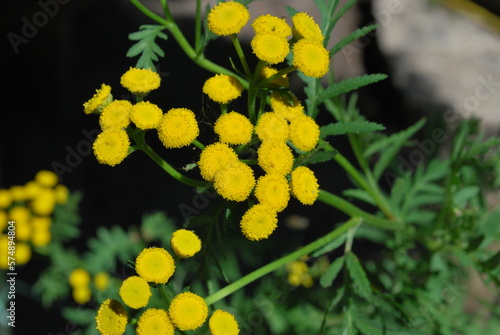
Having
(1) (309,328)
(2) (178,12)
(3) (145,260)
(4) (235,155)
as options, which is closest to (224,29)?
(4) (235,155)

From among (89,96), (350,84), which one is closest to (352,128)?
(350,84)

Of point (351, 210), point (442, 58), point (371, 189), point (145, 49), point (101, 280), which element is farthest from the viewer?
point (442, 58)

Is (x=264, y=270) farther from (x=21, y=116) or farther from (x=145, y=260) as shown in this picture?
(x=21, y=116)

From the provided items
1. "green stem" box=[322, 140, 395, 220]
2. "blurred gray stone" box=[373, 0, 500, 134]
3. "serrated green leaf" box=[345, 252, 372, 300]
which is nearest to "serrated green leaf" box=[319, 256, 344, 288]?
"serrated green leaf" box=[345, 252, 372, 300]

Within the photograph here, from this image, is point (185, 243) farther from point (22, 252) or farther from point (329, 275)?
point (22, 252)

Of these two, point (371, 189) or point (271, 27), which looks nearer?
point (271, 27)

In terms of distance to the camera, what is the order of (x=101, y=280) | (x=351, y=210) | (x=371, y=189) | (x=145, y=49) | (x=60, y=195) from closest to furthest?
(x=145, y=49)
(x=351, y=210)
(x=371, y=189)
(x=101, y=280)
(x=60, y=195)
